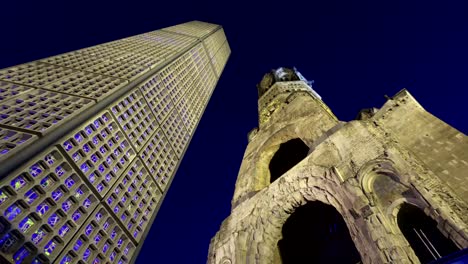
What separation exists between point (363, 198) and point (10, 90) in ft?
49.4

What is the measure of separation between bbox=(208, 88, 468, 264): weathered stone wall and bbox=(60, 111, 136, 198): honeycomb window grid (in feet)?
19.1

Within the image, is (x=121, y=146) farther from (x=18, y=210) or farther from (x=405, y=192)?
(x=405, y=192)

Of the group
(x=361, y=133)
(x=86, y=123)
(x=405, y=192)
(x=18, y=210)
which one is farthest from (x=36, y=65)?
(x=405, y=192)

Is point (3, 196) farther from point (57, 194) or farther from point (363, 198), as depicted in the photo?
point (363, 198)

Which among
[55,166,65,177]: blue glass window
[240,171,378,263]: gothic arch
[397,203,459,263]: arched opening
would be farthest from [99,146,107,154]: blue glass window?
[397,203,459,263]: arched opening

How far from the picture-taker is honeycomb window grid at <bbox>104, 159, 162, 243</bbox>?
38.3 feet

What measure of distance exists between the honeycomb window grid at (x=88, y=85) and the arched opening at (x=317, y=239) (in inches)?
464

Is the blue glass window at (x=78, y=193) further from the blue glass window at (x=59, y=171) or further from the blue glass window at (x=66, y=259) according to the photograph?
the blue glass window at (x=66, y=259)

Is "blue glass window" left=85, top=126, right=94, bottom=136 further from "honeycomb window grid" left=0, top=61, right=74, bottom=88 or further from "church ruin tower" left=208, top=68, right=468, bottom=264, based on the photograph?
"church ruin tower" left=208, top=68, right=468, bottom=264

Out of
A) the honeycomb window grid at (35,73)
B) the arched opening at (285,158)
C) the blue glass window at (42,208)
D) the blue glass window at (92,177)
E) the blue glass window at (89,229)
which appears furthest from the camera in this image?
the arched opening at (285,158)

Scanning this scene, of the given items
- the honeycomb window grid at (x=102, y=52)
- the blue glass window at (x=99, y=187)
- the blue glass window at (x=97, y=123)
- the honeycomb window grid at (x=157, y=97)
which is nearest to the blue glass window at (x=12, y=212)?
the blue glass window at (x=99, y=187)

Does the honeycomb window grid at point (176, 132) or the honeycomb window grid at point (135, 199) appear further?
the honeycomb window grid at point (176, 132)

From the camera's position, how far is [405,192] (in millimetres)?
7336

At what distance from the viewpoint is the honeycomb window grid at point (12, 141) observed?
769cm
